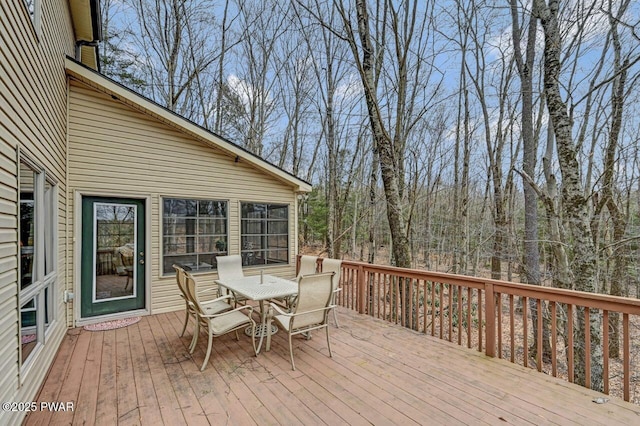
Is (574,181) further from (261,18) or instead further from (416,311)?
(261,18)

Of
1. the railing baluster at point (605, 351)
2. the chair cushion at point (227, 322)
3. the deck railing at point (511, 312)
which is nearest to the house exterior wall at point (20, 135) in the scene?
the chair cushion at point (227, 322)

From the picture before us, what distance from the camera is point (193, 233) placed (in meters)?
5.61

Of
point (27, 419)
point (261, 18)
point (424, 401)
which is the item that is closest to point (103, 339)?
point (27, 419)

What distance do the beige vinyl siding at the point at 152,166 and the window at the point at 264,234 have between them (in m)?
0.21

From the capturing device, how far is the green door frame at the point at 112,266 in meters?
4.60

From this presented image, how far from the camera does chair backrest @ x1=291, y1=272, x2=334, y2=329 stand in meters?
3.33

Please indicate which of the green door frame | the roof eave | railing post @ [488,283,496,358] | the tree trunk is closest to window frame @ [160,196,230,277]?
the green door frame

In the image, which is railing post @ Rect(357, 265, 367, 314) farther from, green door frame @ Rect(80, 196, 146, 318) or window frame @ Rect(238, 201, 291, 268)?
green door frame @ Rect(80, 196, 146, 318)

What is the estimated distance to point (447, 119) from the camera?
32.7 ft

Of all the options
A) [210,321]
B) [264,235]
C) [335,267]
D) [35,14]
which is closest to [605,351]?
[335,267]

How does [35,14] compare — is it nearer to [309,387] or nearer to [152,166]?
[152,166]

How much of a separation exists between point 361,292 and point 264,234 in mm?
2467

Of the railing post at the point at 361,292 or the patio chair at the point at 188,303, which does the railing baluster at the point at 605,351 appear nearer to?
the railing post at the point at 361,292

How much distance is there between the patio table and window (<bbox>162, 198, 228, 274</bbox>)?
1.40 m
